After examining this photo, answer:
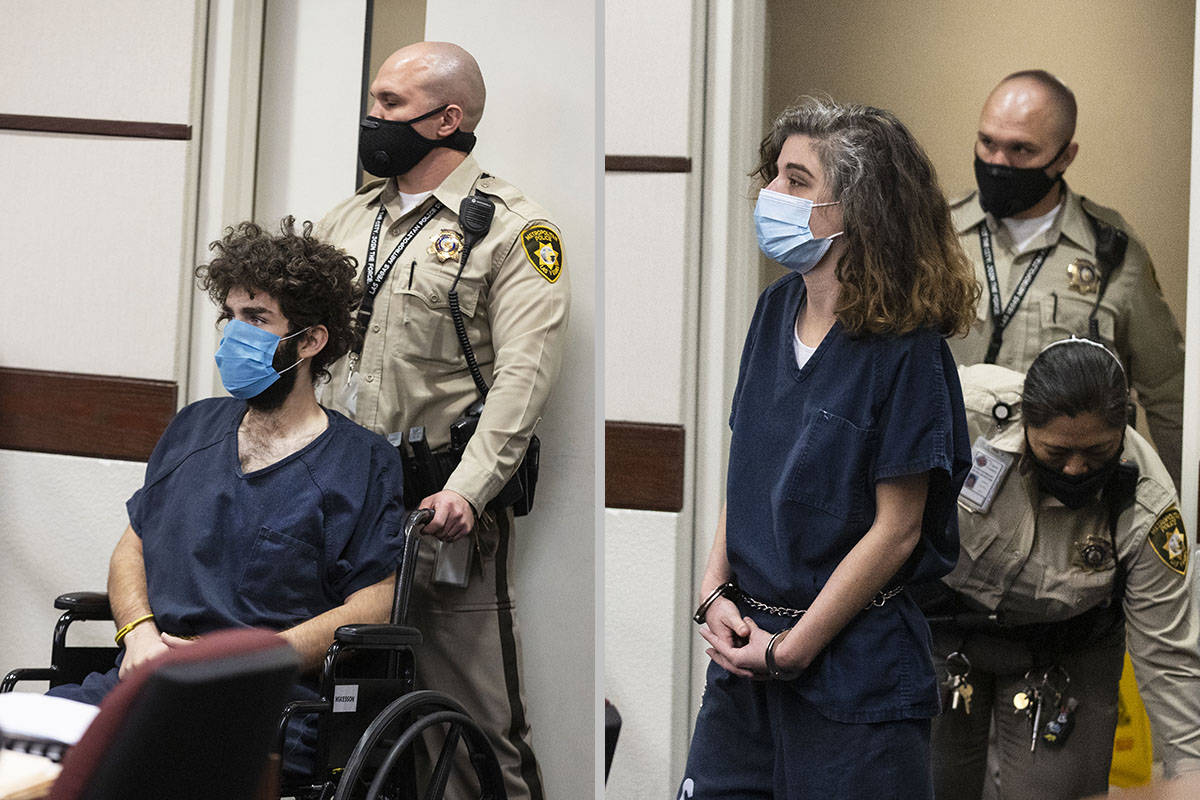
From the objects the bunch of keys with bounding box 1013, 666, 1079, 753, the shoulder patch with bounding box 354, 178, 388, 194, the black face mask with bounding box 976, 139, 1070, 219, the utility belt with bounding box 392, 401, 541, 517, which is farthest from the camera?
the shoulder patch with bounding box 354, 178, 388, 194

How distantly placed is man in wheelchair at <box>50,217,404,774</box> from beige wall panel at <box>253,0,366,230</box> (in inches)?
31.5

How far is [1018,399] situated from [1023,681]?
58cm

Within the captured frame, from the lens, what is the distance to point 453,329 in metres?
3.09

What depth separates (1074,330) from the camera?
2.81 meters

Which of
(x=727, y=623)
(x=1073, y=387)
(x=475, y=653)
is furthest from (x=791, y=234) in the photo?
(x=475, y=653)

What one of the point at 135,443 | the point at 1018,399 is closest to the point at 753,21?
the point at 1018,399

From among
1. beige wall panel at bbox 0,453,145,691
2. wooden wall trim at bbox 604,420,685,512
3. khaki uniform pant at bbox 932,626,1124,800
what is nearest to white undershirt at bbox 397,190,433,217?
wooden wall trim at bbox 604,420,685,512

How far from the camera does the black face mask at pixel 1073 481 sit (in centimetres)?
249

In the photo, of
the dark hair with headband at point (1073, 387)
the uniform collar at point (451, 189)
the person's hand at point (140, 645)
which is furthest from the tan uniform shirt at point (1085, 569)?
the person's hand at point (140, 645)

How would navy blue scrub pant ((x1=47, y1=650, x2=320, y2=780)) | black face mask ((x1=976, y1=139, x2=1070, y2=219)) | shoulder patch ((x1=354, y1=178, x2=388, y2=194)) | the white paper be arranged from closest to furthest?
the white paper, navy blue scrub pant ((x1=47, y1=650, x2=320, y2=780)), black face mask ((x1=976, y1=139, x2=1070, y2=219)), shoulder patch ((x1=354, y1=178, x2=388, y2=194))

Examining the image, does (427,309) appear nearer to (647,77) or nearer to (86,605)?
(647,77)

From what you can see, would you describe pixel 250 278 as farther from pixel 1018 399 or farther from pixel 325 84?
pixel 1018 399

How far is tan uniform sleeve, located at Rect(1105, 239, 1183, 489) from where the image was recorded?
287cm

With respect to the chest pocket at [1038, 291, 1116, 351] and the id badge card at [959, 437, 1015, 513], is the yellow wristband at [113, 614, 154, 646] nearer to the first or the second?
the id badge card at [959, 437, 1015, 513]
